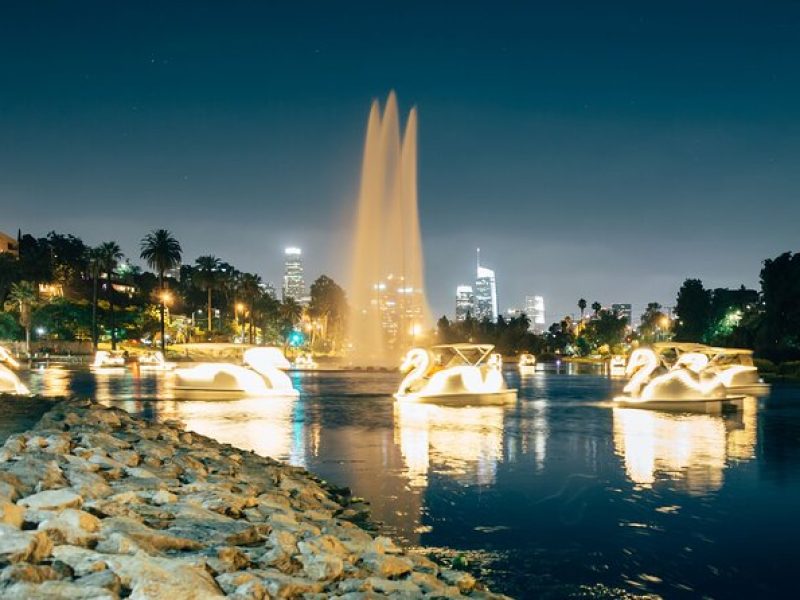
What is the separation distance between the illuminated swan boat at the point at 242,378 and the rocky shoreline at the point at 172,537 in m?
24.6

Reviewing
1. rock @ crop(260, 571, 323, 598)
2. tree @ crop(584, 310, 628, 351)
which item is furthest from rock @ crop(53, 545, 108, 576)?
tree @ crop(584, 310, 628, 351)

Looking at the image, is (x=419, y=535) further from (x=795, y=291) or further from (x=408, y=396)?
(x=795, y=291)

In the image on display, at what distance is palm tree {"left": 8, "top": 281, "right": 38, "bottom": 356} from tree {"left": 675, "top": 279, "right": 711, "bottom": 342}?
104022mm

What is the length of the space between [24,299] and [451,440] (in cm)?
9850

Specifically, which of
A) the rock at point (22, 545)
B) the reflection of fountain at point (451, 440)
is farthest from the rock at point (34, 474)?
the reflection of fountain at point (451, 440)

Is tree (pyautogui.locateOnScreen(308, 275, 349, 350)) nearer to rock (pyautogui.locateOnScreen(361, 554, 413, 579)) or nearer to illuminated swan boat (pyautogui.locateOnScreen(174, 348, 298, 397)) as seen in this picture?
illuminated swan boat (pyautogui.locateOnScreen(174, 348, 298, 397))

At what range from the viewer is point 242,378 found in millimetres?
38312

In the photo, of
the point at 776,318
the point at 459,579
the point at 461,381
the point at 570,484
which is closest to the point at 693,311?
the point at 776,318

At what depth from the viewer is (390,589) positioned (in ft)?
26.0

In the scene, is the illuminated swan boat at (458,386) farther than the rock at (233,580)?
Yes

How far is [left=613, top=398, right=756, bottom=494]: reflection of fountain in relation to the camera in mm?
17203

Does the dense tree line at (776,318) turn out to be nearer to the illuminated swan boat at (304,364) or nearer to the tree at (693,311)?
the tree at (693,311)

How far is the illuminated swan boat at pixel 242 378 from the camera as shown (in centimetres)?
3809

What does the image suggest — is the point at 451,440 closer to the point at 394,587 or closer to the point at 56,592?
the point at 394,587
